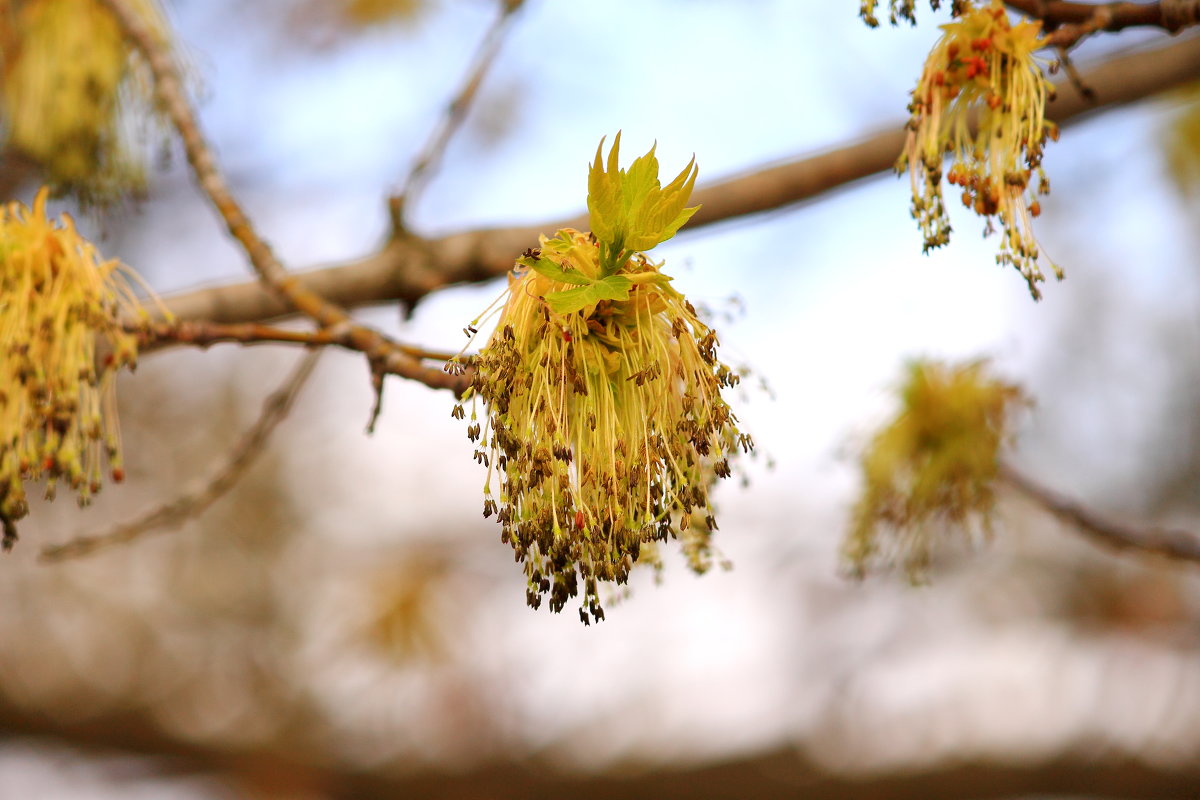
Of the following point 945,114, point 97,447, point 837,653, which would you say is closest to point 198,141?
point 97,447

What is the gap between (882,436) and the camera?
9.64 ft

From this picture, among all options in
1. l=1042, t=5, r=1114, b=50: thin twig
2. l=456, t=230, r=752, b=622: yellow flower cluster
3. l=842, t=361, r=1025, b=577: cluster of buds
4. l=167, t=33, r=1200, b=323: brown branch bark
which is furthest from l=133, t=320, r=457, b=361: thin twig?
l=842, t=361, r=1025, b=577: cluster of buds

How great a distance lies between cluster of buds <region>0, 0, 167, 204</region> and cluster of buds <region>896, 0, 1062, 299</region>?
229 cm

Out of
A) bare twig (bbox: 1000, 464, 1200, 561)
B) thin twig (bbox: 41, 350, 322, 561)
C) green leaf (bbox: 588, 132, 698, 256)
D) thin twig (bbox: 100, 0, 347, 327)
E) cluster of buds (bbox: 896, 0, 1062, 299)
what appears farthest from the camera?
bare twig (bbox: 1000, 464, 1200, 561)

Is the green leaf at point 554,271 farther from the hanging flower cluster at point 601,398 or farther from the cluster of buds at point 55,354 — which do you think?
the cluster of buds at point 55,354

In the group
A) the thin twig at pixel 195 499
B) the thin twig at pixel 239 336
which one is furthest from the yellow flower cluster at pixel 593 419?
the thin twig at pixel 195 499

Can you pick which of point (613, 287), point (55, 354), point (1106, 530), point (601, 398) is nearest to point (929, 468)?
point (1106, 530)

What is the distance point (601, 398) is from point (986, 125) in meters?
0.80

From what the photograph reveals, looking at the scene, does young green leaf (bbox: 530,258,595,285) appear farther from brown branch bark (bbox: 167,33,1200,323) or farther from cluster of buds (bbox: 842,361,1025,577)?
cluster of buds (bbox: 842,361,1025,577)

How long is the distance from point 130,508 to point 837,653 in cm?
533

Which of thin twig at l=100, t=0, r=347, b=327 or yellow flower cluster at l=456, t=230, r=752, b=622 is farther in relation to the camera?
thin twig at l=100, t=0, r=347, b=327

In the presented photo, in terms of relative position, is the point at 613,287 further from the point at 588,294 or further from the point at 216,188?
the point at 216,188

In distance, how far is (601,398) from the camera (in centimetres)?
139

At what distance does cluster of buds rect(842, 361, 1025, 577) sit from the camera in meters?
2.76
